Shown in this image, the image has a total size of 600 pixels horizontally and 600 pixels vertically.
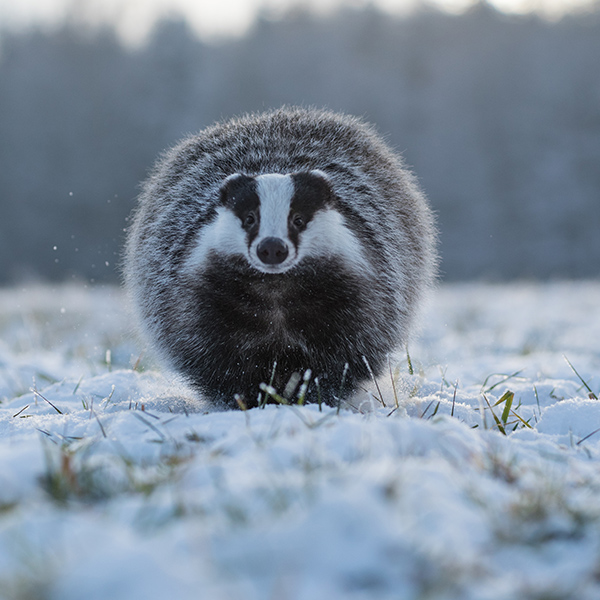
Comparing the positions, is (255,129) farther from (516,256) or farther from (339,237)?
(516,256)

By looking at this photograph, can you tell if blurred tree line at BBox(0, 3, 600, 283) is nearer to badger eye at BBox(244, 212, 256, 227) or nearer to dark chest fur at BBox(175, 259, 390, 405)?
dark chest fur at BBox(175, 259, 390, 405)

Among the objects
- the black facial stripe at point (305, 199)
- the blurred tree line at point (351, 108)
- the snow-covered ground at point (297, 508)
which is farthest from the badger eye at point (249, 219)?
the blurred tree line at point (351, 108)

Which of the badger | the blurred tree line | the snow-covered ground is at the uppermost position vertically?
the blurred tree line

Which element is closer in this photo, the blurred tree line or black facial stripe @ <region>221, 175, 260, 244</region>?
black facial stripe @ <region>221, 175, 260, 244</region>

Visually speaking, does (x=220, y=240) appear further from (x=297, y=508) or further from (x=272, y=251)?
(x=297, y=508)

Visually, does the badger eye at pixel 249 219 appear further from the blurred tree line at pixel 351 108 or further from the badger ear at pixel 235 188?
the blurred tree line at pixel 351 108

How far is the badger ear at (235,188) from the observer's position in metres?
3.13

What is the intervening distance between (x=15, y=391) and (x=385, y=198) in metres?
2.29

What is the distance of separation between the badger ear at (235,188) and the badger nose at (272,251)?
34cm

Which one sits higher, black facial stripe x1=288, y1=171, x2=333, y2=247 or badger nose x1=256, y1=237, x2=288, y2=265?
black facial stripe x1=288, y1=171, x2=333, y2=247

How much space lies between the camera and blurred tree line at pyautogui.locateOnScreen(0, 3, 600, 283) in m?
24.3

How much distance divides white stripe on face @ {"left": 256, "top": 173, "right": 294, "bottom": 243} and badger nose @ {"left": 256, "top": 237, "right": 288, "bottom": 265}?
0.28 feet

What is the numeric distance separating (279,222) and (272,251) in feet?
0.73

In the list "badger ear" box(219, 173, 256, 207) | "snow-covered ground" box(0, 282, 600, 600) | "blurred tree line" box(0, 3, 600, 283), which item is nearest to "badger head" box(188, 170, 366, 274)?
"badger ear" box(219, 173, 256, 207)
